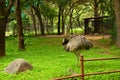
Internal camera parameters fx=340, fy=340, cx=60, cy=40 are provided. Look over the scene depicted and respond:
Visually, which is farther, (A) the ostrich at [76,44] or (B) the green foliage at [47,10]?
(B) the green foliage at [47,10]

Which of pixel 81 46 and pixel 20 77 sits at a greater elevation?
pixel 81 46

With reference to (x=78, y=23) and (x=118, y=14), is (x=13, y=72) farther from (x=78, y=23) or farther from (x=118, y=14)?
(x=78, y=23)

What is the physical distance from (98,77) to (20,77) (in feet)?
7.35

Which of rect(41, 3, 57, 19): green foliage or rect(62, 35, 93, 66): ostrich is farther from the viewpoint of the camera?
rect(41, 3, 57, 19): green foliage

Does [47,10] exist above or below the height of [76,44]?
above

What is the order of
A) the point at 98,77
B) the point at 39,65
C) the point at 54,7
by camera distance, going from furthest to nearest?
the point at 54,7 < the point at 39,65 < the point at 98,77

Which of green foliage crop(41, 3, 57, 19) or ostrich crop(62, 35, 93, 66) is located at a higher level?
green foliage crop(41, 3, 57, 19)

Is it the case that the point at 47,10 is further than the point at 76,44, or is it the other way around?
the point at 47,10

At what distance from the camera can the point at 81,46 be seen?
10383 millimetres

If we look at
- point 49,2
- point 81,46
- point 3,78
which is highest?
point 49,2

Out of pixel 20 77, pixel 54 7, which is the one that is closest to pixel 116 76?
pixel 20 77

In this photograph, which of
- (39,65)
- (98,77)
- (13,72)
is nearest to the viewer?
(98,77)

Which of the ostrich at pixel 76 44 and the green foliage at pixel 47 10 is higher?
the green foliage at pixel 47 10

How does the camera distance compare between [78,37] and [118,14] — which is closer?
[78,37]
